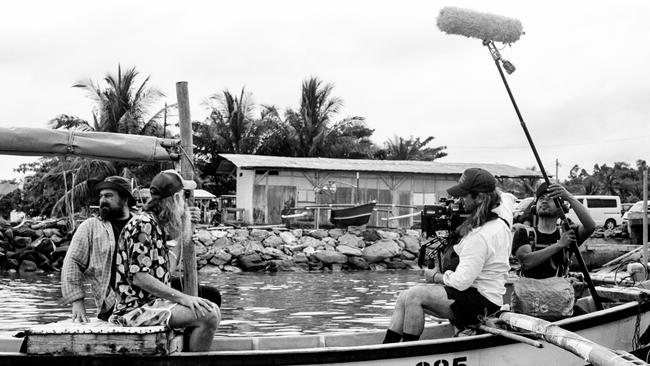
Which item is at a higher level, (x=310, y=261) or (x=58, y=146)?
(x=58, y=146)

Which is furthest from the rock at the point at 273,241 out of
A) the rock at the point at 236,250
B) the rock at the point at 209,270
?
the rock at the point at 209,270

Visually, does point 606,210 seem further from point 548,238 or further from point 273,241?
point 548,238

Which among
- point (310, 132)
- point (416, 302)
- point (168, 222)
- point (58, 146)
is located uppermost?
point (310, 132)

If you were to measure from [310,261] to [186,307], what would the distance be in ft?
82.9

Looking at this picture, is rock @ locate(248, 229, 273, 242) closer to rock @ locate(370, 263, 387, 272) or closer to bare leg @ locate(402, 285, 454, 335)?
rock @ locate(370, 263, 387, 272)

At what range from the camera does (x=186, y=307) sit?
555 cm

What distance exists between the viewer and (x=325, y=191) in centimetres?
3725

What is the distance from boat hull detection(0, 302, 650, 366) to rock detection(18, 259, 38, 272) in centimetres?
2293

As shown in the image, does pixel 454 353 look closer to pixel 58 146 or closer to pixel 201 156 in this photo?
pixel 58 146

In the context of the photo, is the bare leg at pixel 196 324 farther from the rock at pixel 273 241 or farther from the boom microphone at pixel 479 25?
the rock at pixel 273 241

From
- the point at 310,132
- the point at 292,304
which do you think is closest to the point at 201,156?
the point at 310,132

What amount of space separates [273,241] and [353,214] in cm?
421

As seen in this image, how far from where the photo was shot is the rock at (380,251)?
31484 mm

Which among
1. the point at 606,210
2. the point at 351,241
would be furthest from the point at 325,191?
the point at 606,210
